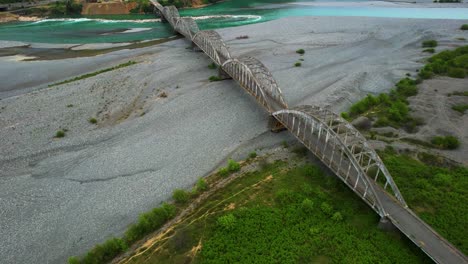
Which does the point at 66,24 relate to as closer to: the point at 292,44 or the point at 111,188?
the point at 292,44

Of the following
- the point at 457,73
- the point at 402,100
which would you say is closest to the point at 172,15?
the point at 402,100

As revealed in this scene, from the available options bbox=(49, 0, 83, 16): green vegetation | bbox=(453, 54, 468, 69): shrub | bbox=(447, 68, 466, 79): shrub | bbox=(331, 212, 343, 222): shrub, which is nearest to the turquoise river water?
bbox=(49, 0, 83, 16): green vegetation

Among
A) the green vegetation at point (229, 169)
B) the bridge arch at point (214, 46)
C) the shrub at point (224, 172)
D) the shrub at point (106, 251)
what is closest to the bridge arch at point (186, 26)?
the bridge arch at point (214, 46)

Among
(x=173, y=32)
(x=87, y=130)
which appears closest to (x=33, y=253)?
(x=87, y=130)

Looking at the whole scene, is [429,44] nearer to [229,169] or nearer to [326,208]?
[326,208]

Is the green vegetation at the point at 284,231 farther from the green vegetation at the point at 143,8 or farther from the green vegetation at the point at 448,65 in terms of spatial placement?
the green vegetation at the point at 143,8

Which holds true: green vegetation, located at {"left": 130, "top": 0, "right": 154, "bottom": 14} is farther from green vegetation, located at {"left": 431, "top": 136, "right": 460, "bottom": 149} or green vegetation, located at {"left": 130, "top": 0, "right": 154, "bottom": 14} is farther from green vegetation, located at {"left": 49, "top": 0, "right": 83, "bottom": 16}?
green vegetation, located at {"left": 431, "top": 136, "right": 460, "bottom": 149}
